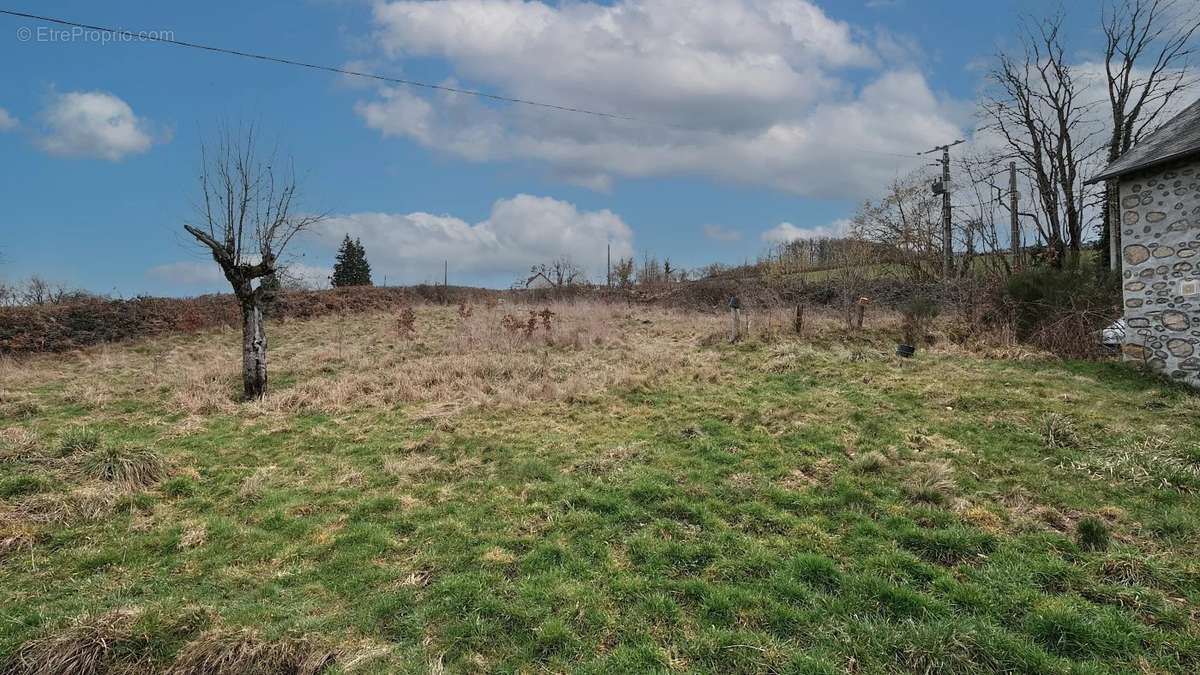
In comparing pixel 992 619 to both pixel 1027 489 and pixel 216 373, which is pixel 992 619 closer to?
pixel 1027 489

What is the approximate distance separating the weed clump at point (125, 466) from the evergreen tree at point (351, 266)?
115 feet

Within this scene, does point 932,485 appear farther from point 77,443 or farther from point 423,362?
point 423,362

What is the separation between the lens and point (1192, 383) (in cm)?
822

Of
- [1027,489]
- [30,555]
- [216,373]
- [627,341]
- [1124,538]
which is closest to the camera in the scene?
[1124,538]

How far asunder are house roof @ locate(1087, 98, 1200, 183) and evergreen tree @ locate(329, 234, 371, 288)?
38989mm

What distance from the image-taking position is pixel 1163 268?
8516mm

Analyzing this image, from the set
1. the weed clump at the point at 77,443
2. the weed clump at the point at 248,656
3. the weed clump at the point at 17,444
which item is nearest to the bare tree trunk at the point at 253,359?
the weed clump at the point at 17,444

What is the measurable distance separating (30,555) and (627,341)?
429 inches

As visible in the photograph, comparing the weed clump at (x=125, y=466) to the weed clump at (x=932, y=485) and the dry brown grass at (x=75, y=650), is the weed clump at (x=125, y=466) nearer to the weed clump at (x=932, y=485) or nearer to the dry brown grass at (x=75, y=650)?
the dry brown grass at (x=75, y=650)

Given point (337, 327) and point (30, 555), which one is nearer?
point (30, 555)

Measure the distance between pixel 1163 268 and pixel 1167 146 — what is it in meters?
1.87

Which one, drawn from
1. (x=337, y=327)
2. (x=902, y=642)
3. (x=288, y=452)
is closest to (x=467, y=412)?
(x=288, y=452)

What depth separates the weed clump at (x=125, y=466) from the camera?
5.91 metres

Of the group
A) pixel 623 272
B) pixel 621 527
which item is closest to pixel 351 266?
pixel 623 272
